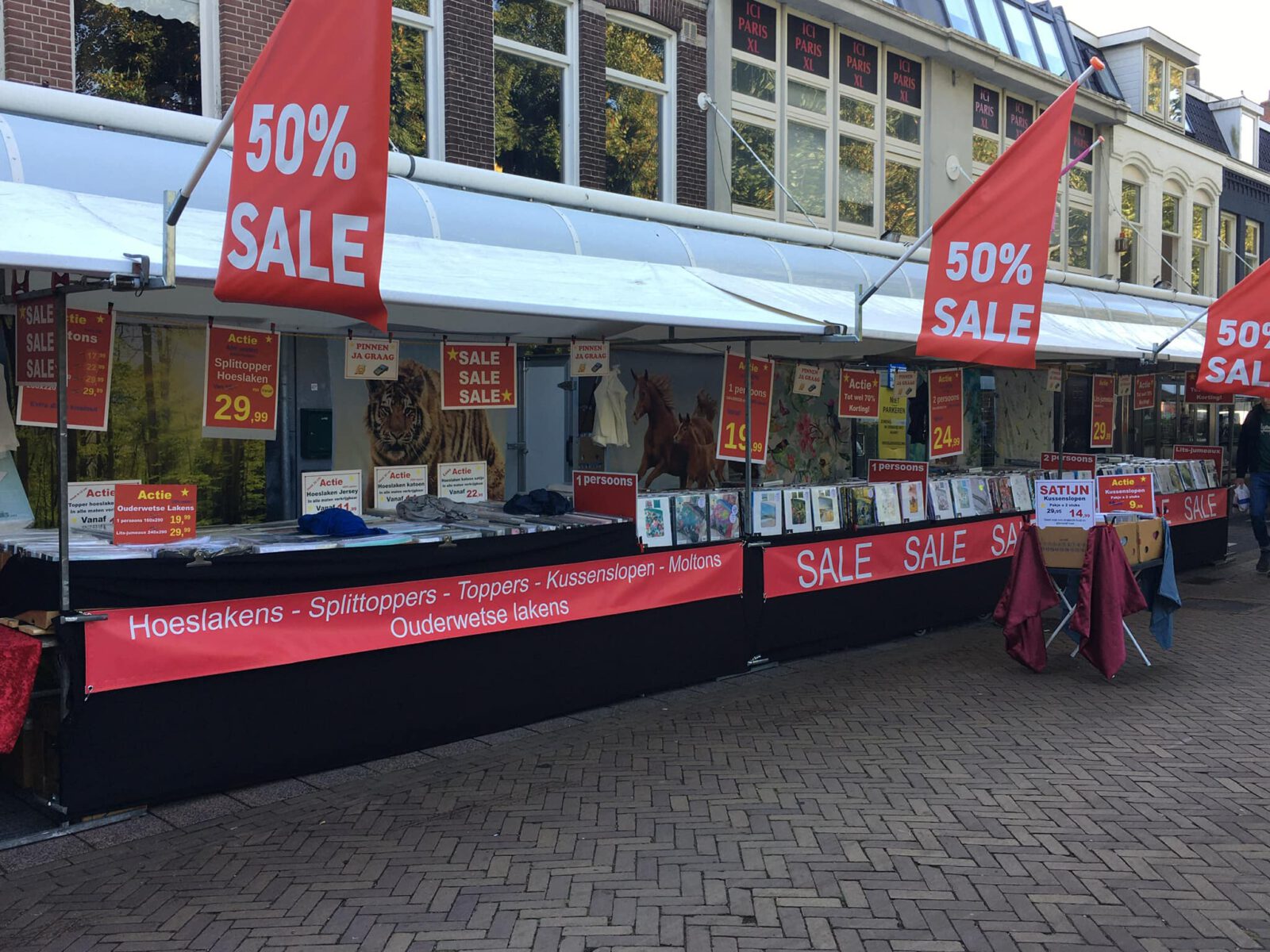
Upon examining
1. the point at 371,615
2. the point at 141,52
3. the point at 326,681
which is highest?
the point at 141,52

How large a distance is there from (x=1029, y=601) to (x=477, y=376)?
14.3ft

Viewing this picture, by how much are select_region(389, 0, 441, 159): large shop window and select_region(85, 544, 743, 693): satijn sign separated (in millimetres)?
5296

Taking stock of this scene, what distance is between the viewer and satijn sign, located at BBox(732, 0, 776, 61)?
1400 cm

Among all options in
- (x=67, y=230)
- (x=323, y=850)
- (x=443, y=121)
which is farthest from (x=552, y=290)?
(x=443, y=121)

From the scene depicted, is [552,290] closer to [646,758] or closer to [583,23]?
[646,758]

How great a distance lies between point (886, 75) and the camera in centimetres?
1639

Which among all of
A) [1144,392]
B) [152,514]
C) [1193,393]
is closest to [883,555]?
[152,514]

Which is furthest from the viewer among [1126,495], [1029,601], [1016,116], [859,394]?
[1016,116]

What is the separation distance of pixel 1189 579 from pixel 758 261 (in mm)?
6419

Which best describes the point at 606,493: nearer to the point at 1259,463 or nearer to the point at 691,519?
the point at 691,519

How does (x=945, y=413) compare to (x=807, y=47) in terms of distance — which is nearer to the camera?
(x=945, y=413)

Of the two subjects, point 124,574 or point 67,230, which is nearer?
point 67,230

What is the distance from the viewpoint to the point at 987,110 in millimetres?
18297

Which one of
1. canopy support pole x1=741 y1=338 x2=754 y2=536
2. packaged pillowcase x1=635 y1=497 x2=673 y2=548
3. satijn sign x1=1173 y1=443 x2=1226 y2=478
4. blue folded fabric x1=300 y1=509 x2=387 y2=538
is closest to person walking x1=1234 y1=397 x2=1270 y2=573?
satijn sign x1=1173 y1=443 x2=1226 y2=478
